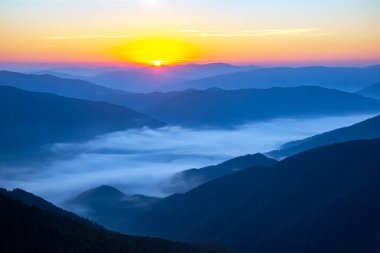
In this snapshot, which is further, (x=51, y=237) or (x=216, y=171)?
(x=216, y=171)

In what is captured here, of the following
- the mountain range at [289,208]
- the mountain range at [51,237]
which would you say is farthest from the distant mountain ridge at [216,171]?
the mountain range at [51,237]

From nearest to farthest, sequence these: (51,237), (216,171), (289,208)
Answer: (51,237)
(289,208)
(216,171)

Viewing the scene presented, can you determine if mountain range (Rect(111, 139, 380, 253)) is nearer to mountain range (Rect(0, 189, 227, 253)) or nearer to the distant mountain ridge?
mountain range (Rect(0, 189, 227, 253))

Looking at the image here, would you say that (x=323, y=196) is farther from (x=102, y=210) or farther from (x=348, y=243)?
(x=102, y=210)

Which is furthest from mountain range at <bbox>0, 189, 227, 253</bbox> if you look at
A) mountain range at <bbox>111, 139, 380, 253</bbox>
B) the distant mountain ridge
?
the distant mountain ridge

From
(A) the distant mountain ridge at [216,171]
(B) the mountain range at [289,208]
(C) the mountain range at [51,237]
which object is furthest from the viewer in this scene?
(A) the distant mountain ridge at [216,171]

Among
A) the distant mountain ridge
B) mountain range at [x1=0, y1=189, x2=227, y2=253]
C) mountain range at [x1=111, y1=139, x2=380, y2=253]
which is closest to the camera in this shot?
mountain range at [x1=0, y1=189, x2=227, y2=253]

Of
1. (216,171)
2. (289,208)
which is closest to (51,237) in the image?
(289,208)

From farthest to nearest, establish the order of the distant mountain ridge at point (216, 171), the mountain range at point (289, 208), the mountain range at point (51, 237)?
the distant mountain ridge at point (216, 171) → the mountain range at point (289, 208) → the mountain range at point (51, 237)

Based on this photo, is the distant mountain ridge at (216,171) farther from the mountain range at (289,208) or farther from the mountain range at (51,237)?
the mountain range at (51,237)

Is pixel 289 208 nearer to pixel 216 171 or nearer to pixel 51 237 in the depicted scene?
pixel 51 237

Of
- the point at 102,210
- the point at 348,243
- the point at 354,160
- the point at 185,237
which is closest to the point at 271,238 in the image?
the point at 348,243

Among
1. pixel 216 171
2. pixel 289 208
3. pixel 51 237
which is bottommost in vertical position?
pixel 51 237
